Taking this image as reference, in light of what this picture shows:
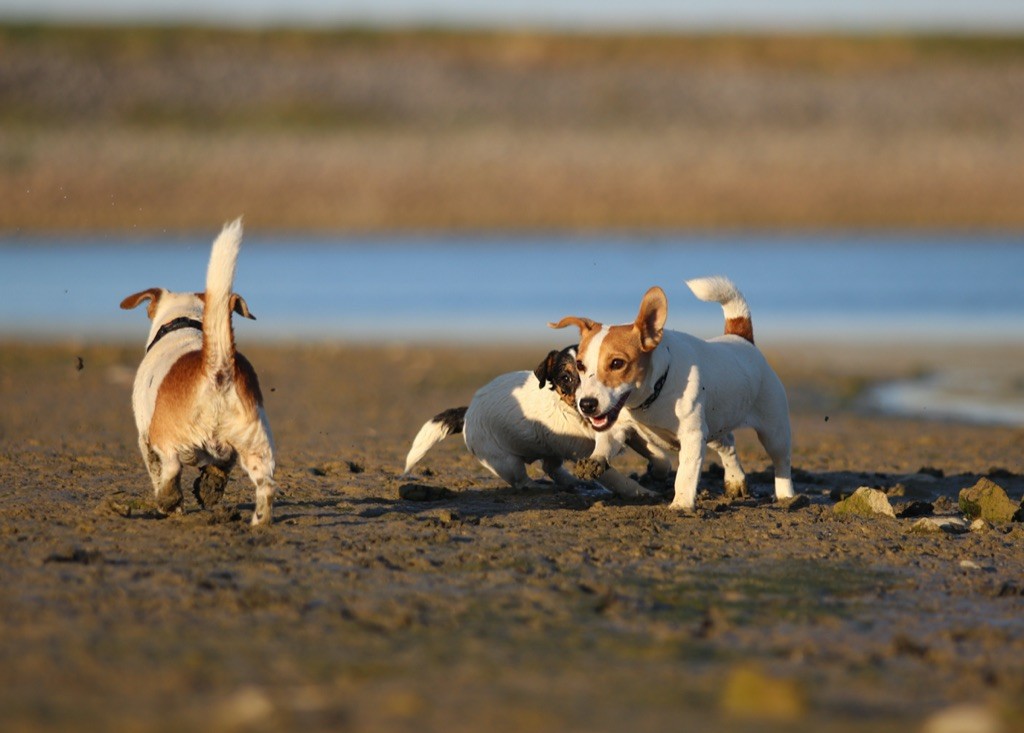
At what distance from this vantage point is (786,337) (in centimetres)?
1766

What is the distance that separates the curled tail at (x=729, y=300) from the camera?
8578 millimetres

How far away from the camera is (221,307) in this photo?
6.84 metres

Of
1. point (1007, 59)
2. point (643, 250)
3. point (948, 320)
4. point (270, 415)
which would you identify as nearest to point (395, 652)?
point (270, 415)

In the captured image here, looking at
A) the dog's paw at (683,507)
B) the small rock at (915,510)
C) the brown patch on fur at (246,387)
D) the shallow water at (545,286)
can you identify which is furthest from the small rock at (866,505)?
the shallow water at (545,286)

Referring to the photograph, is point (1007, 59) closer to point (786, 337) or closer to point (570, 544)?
point (786, 337)

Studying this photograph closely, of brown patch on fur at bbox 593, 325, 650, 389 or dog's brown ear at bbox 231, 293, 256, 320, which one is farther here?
dog's brown ear at bbox 231, 293, 256, 320

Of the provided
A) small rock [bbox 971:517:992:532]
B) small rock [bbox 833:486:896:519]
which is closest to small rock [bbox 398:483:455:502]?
small rock [bbox 833:486:896:519]

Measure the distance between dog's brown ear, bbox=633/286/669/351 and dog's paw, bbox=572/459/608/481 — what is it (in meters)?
0.71

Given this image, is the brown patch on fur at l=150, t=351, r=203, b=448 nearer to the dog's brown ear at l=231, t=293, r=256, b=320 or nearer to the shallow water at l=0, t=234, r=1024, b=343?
the dog's brown ear at l=231, t=293, r=256, b=320

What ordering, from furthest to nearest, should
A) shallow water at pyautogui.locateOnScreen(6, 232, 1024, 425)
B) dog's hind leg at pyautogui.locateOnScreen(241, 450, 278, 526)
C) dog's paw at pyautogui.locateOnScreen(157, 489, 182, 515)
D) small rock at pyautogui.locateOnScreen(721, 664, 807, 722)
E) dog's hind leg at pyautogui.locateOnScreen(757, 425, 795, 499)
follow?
shallow water at pyautogui.locateOnScreen(6, 232, 1024, 425), dog's hind leg at pyautogui.locateOnScreen(757, 425, 795, 499), dog's paw at pyautogui.locateOnScreen(157, 489, 182, 515), dog's hind leg at pyautogui.locateOnScreen(241, 450, 278, 526), small rock at pyautogui.locateOnScreen(721, 664, 807, 722)

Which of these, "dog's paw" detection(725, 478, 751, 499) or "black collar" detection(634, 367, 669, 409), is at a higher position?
"black collar" detection(634, 367, 669, 409)

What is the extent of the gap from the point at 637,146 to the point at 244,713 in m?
35.2

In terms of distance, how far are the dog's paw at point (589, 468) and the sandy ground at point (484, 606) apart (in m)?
0.19

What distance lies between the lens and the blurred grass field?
1361 inches
